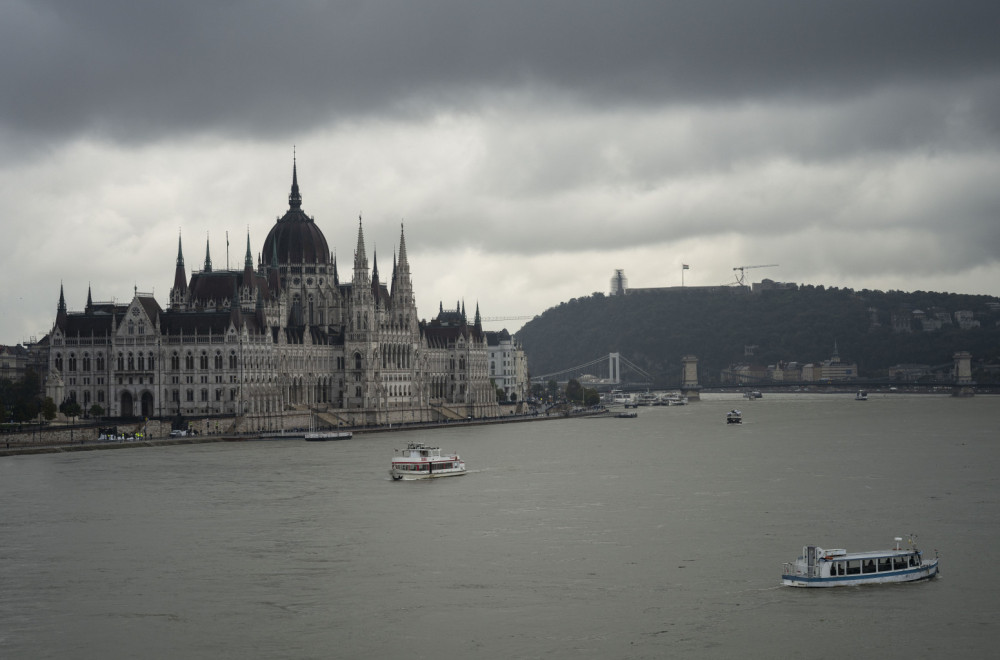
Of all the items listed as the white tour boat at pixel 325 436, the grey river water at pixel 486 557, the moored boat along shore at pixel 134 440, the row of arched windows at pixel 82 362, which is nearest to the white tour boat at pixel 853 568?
the grey river water at pixel 486 557

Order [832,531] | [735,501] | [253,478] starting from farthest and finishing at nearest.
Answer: [253,478]
[735,501]
[832,531]

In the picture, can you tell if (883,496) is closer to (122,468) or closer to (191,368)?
(122,468)

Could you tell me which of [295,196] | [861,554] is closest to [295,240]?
[295,196]

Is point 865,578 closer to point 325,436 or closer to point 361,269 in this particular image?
point 325,436

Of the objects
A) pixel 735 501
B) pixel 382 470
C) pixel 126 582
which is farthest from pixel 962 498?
pixel 126 582

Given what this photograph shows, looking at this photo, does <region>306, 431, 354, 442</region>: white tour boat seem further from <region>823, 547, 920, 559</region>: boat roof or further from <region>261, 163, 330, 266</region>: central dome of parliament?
<region>823, 547, 920, 559</region>: boat roof

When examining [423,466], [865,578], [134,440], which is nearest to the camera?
[865,578]

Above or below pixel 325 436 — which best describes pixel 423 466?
below
